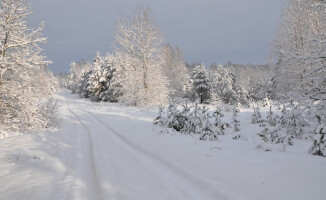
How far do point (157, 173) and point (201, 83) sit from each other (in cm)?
3239

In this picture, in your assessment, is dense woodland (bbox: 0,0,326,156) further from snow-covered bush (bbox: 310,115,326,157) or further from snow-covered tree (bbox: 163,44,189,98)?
snow-covered tree (bbox: 163,44,189,98)

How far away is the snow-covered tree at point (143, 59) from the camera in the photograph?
23047 millimetres

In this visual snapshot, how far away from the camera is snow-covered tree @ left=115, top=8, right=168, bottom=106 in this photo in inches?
907

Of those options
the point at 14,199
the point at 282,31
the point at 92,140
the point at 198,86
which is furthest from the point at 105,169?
the point at 198,86

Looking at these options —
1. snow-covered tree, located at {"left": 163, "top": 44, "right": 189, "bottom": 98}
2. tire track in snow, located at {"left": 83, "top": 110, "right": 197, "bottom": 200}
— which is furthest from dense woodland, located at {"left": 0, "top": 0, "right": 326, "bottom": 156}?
snow-covered tree, located at {"left": 163, "top": 44, "right": 189, "bottom": 98}

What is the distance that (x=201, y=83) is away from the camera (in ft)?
120

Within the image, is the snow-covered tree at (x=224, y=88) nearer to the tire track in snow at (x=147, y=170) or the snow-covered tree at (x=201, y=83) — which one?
the snow-covered tree at (x=201, y=83)

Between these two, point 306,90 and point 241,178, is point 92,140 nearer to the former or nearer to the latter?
point 241,178

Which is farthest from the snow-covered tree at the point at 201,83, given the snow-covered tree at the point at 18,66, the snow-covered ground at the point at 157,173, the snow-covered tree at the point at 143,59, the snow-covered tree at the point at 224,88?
the snow-covered ground at the point at 157,173

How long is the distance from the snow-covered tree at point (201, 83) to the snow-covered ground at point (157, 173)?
2871 centimetres

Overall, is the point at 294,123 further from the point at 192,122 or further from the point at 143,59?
the point at 143,59

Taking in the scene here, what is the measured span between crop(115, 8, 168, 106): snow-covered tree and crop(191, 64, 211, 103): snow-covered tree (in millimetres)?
13225

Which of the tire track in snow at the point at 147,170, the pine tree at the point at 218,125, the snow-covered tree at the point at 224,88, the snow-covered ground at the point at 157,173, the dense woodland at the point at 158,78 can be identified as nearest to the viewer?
the snow-covered ground at the point at 157,173

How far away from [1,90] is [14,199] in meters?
8.27
